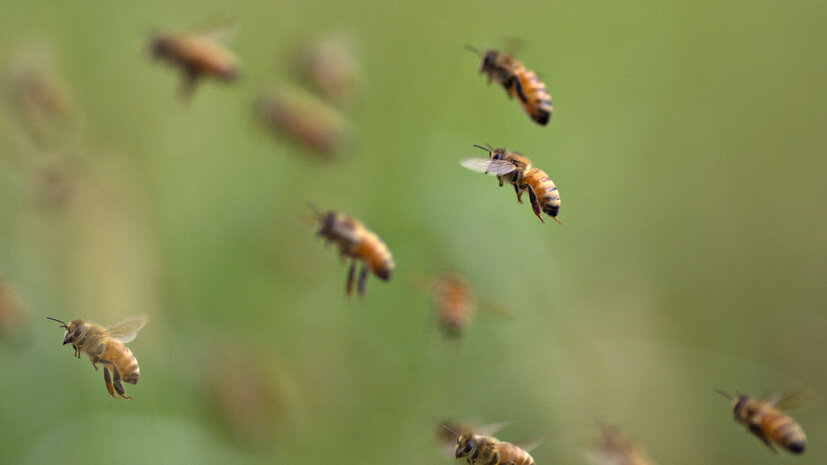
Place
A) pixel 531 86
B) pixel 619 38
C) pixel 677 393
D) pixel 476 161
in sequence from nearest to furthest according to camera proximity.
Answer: pixel 476 161 < pixel 531 86 < pixel 677 393 < pixel 619 38

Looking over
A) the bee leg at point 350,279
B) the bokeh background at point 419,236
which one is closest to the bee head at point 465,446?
the bee leg at point 350,279

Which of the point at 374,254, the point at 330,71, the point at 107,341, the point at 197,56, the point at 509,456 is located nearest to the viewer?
the point at 509,456

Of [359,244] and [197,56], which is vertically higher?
[197,56]

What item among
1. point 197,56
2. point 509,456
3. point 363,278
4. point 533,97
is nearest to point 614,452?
point 509,456

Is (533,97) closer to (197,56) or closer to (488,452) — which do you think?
(488,452)

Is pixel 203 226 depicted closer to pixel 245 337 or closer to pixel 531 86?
pixel 245 337

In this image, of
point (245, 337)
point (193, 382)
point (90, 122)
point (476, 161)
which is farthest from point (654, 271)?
point (90, 122)
